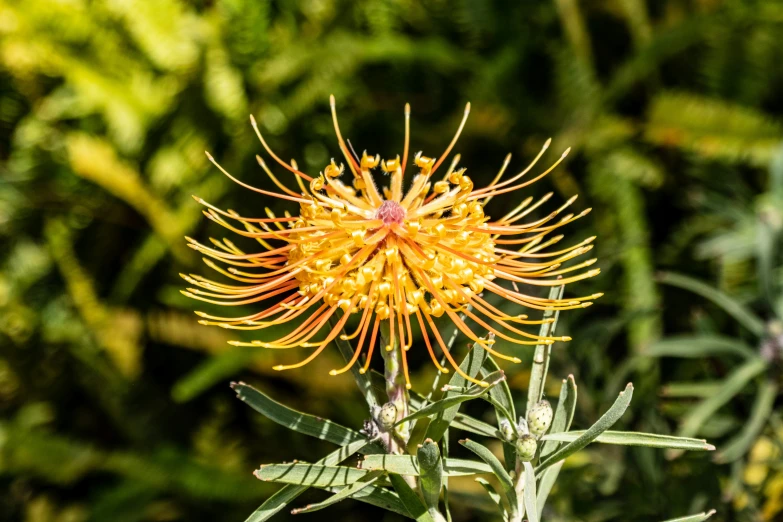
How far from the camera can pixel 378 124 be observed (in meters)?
1.38

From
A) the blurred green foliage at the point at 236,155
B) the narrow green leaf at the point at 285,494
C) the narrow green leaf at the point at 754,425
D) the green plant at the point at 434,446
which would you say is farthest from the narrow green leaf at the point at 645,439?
the blurred green foliage at the point at 236,155

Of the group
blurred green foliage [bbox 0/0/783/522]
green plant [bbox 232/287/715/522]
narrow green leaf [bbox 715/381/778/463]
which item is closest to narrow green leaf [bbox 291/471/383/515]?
green plant [bbox 232/287/715/522]

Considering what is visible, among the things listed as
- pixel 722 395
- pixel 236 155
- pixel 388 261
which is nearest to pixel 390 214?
pixel 388 261

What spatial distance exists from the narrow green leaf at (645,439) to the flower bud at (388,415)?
0.08 meters

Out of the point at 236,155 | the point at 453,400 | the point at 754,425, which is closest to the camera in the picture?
the point at 453,400

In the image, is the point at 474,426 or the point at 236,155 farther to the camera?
the point at 236,155

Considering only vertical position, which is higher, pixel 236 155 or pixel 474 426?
pixel 236 155

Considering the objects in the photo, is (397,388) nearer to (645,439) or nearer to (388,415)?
(388,415)

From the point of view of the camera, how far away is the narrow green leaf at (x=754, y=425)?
701 millimetres

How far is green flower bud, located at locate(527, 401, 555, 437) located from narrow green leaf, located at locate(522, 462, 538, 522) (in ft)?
0.06

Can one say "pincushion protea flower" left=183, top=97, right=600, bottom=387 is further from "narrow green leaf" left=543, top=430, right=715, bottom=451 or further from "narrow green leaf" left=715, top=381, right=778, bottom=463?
"narrow green leaf" left=715, top=381, right=778, bottom=463

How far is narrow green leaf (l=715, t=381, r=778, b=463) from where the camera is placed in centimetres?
70

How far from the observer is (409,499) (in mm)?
373

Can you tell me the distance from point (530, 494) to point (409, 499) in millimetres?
63
